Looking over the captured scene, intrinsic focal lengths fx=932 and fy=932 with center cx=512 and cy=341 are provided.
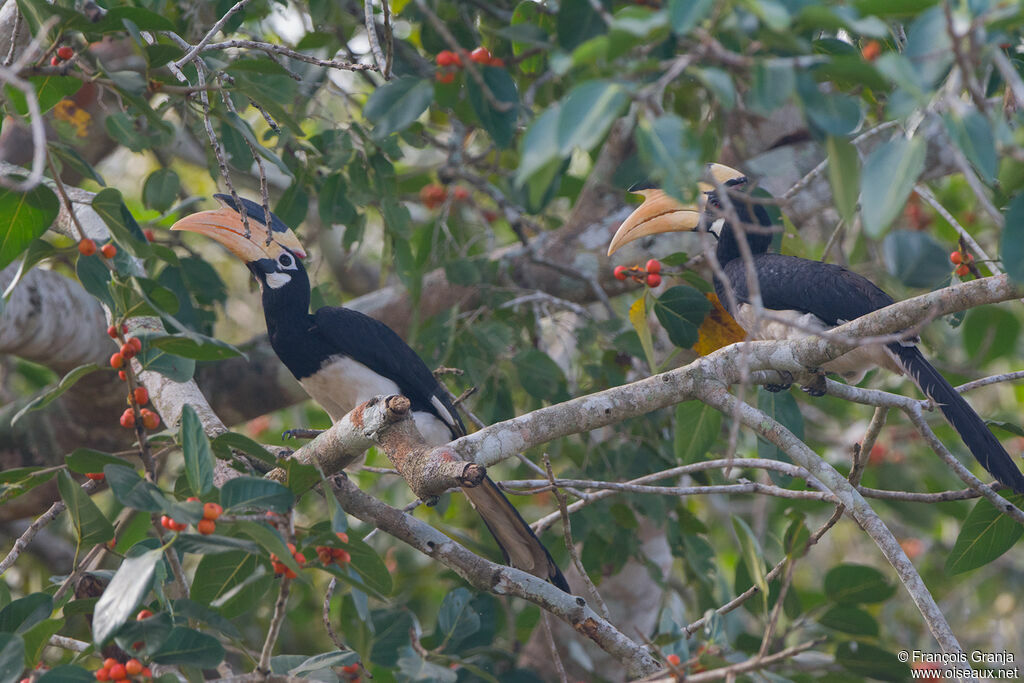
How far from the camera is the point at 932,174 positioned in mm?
4109

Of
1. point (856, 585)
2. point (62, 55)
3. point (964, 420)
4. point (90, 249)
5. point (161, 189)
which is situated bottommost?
point (856, 585)

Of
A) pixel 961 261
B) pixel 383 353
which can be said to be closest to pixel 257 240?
pixel 383 353

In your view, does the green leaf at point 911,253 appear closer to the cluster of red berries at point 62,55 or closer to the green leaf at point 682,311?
the green leaf at point 682,311

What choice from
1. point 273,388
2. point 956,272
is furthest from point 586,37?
point 273,388

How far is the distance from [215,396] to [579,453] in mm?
1545

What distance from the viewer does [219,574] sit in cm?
187

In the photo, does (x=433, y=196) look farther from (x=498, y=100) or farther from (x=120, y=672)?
(x=120, y=672)

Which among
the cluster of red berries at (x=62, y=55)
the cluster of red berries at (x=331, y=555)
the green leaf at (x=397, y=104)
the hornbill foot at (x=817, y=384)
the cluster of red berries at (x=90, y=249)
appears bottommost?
the hornbill foot at (x=817, y=384)

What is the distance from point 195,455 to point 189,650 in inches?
12.8

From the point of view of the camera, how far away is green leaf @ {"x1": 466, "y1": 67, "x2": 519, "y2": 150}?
1698mm

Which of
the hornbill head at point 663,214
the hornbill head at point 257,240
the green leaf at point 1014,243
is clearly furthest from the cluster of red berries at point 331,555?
the hornbill head at point 663,214

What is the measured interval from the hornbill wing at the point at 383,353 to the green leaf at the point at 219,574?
1.23 metres

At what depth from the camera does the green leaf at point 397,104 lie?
5.21 ft

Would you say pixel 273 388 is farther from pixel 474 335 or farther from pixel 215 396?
pixel 474 335
